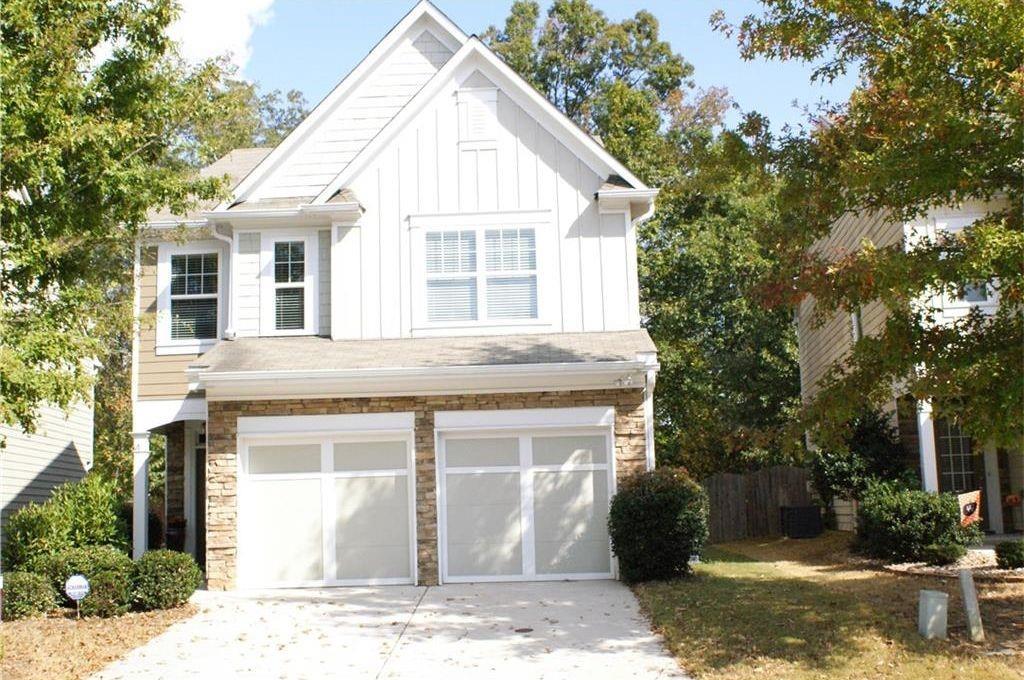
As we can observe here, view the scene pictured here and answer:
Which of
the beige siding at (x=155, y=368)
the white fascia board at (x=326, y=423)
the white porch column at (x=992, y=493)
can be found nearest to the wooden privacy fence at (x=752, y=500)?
the white porch column at (x=992, y=493)

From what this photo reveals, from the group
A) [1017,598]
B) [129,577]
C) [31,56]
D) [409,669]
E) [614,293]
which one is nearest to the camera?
[409,669]

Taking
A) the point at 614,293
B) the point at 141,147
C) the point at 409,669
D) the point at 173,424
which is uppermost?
→ the point at 141,147

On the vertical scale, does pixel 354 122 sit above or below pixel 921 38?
above

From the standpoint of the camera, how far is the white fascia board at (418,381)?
14602 mm

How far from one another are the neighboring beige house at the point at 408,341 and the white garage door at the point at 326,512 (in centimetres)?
3

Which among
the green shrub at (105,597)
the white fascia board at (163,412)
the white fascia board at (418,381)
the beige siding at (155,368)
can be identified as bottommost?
the green shrub at (105,597)

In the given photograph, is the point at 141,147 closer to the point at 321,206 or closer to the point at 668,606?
the point at 321,206

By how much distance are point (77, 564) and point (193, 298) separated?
5.09 metres

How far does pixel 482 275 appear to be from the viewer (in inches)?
645

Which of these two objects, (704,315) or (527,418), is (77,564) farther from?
(704,315)

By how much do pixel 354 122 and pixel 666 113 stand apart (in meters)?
16.1

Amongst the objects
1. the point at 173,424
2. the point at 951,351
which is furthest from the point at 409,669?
the point at 173,424

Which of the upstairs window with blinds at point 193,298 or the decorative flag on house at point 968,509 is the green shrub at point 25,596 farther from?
the decorative flag on house at point 968,509

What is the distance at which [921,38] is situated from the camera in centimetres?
1038
